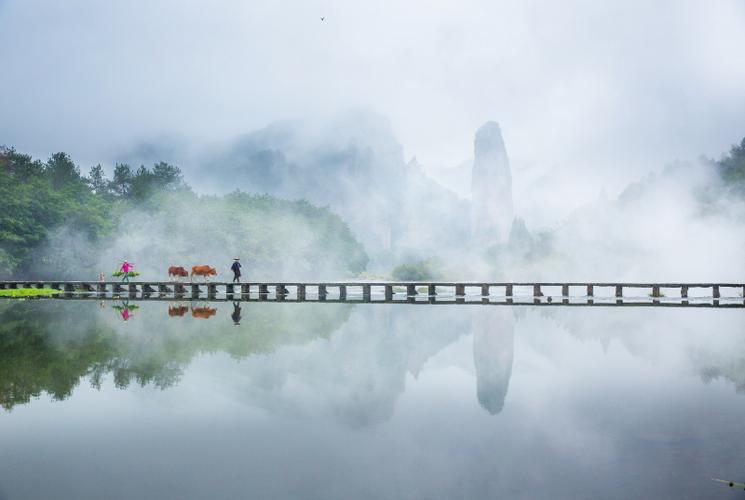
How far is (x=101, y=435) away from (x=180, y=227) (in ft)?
256

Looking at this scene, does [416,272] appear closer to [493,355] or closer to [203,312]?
[203,312]

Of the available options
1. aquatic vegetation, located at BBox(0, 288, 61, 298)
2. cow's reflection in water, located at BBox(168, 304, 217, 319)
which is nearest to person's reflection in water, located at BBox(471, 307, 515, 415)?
cow's reflection in water, located at BBox(168, 304, 217, 319)

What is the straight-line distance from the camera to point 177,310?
114 ft

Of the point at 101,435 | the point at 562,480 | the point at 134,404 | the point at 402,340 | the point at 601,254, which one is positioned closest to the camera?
the point at 562,480

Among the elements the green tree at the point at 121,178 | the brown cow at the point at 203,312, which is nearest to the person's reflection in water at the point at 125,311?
the brown cow at the point at 203,312

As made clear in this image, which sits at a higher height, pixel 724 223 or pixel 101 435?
pixel 724 223

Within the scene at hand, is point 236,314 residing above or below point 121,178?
below

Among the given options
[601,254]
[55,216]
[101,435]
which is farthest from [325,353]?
[601,254]

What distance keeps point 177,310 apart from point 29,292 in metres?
21.6

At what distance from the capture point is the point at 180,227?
85.7m

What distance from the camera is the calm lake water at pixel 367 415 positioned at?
813 cm

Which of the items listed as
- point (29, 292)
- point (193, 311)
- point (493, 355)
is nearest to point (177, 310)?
point (193, 311)

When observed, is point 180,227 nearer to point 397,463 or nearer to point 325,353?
point 325,353

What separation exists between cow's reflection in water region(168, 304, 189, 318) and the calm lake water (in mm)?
7882
